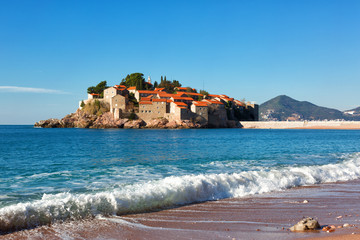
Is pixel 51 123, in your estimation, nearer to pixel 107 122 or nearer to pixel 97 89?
pixel 97 89

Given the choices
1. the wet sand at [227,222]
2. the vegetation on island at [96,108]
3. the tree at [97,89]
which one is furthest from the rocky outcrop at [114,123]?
the wet sand at [227,222]

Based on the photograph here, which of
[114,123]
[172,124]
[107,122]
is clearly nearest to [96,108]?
[107,122]

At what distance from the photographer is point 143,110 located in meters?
83.9

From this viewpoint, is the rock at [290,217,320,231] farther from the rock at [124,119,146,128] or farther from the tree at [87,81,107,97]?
the tree at [87,81,107,97]

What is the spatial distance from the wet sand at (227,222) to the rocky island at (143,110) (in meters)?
72.6

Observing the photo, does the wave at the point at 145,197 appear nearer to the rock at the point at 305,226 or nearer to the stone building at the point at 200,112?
the rock at the point at 305,226

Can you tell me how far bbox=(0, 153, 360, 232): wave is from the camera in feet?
22.0

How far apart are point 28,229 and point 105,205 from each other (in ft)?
6.06

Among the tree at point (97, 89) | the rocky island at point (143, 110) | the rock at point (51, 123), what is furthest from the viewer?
the tree at point (97, 89)

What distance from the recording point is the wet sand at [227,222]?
18.8ft

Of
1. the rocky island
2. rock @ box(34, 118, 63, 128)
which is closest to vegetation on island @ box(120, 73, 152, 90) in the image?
the rocky island

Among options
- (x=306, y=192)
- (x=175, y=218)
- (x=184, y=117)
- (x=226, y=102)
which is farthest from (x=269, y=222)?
(x=226, y=102)

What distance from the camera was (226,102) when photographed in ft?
325

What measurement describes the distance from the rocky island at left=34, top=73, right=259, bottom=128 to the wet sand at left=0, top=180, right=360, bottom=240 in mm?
72556
